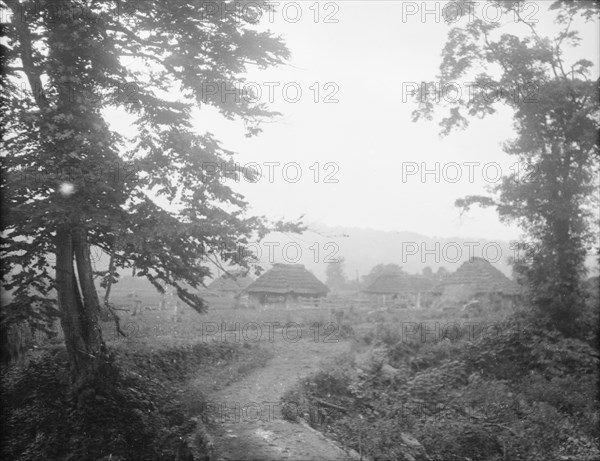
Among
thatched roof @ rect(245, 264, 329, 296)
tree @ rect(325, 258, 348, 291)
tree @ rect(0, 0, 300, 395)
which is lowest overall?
tree @ rect(325, 258, 348, 291)

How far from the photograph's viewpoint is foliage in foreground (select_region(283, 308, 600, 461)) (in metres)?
8.03

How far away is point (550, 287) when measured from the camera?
1504 cm

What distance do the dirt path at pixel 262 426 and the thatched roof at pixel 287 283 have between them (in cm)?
1998

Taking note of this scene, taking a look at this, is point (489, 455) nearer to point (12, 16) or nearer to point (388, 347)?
point (388, 347)

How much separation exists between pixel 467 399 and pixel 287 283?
890 inches

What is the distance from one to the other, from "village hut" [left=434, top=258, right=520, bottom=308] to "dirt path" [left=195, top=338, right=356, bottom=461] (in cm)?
2161

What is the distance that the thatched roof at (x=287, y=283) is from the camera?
3198cm

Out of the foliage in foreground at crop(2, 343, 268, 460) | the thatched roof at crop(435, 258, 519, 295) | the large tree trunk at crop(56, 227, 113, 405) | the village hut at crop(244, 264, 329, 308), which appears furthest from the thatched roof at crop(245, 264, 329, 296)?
the large tree trunk at crop(56, 227, 113, 405)

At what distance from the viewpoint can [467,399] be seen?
10.5 m

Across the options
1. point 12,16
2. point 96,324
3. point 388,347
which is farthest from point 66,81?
point 388,347

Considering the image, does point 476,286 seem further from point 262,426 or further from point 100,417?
point 100,417

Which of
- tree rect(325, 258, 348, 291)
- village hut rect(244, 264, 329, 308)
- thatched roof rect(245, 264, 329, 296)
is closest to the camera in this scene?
village hut rect(244, 264, 329, 308)

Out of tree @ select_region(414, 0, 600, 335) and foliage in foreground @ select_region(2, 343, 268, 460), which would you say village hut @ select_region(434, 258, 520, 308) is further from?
foliage in foreground @ select_region(2, 343, 268, 460)

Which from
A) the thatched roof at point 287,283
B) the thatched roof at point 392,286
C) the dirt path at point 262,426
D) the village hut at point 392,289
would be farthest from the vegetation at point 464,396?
the thatched roof at point 392,286
